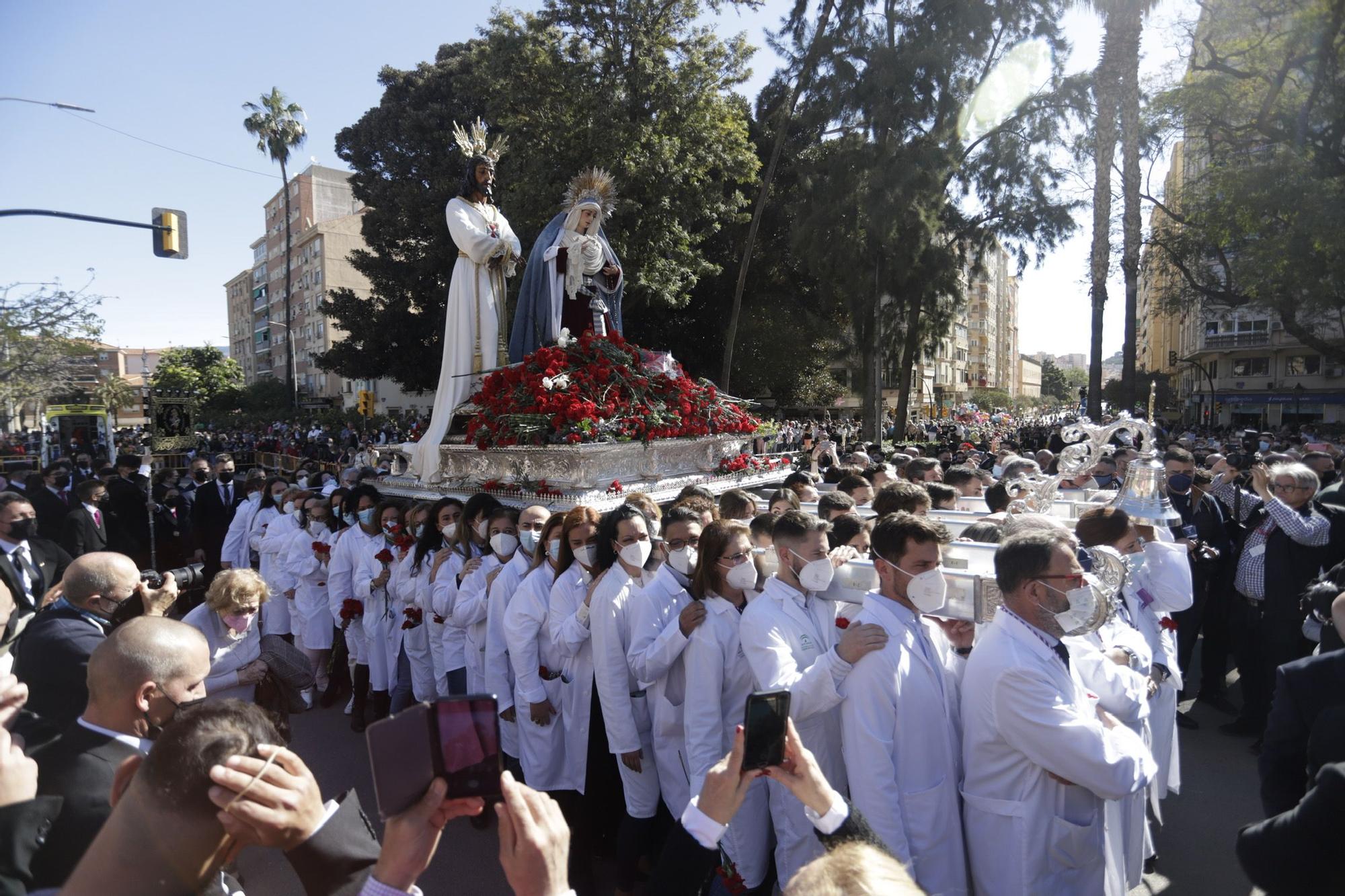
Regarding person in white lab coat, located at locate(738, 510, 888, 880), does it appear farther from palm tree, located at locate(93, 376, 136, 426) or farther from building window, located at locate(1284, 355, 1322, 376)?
building window, located at locate(1284, 355, 1322, 376)

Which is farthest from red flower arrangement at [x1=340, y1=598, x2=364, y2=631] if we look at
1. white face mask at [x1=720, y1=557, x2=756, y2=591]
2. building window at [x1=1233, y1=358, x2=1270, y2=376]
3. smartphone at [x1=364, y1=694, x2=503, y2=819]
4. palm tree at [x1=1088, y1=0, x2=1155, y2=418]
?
building window at [x1=1233, y1=358, x2=1270, y2=376]

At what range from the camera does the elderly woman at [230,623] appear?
156 inches

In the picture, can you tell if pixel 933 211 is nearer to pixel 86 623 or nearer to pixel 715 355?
pixel 715 355

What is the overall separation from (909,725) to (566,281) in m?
7.82

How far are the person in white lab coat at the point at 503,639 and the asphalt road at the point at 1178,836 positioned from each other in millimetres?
593

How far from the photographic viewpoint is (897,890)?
135 cm

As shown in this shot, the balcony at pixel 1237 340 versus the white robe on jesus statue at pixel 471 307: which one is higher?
the balcony at pixel 1237 340

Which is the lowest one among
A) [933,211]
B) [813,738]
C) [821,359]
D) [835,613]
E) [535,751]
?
[535,751]

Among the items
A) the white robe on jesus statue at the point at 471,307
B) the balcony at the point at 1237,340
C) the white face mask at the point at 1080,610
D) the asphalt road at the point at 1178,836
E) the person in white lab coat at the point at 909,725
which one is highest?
the balcony at the point at 1237,340

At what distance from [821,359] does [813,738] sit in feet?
103

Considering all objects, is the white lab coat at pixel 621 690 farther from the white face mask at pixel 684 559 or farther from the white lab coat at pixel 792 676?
the white lab coat at pixel 792 676

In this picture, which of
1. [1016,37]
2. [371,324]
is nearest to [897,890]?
[1016,37]

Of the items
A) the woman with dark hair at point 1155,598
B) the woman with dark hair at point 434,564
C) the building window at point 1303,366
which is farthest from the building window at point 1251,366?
the woman with dark hair at point 434,564

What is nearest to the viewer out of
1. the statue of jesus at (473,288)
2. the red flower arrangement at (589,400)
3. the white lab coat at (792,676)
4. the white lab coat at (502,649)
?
the white lab coat at (792,676)
